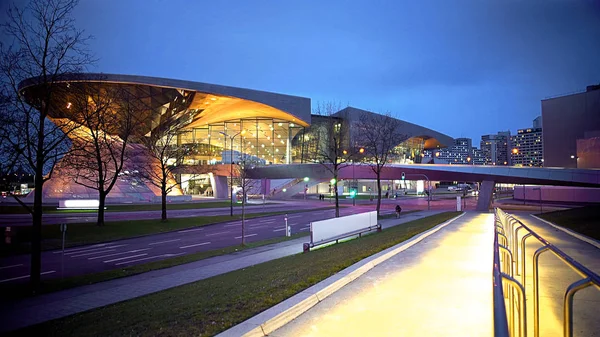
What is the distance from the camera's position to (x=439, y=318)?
243 inches

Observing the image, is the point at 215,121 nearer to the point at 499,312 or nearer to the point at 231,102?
the point at 231,102

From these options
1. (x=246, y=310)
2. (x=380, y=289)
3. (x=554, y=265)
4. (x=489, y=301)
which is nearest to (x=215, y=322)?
(x=246, y=310)

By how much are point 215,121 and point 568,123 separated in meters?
70.2

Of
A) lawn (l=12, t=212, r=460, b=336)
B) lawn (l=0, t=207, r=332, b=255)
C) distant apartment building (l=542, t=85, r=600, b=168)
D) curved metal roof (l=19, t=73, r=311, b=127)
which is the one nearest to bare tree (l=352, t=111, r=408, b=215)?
lawn (l=0, t=207, r=332, b=255)

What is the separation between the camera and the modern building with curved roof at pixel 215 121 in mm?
54969

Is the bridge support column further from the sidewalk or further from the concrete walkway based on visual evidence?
the sidewalk

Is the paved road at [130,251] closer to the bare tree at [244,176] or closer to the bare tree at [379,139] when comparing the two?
the bare tree at [244,176]

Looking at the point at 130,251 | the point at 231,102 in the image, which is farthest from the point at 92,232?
the point at 231,102

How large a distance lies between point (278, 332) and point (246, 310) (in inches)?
43.4

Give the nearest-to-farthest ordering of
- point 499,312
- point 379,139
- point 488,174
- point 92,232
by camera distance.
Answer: point 499,312, point 92,232, point 488,174, point 379,139

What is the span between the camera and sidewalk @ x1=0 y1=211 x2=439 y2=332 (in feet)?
31.2

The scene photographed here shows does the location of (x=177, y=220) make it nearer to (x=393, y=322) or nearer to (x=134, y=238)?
(x=134, y=238)

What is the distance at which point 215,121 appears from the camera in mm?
83688

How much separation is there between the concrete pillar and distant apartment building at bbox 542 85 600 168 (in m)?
62.4
